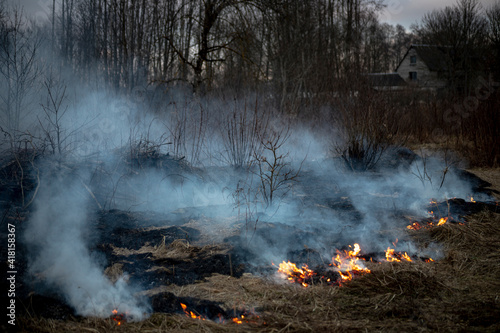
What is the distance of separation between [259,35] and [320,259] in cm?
921

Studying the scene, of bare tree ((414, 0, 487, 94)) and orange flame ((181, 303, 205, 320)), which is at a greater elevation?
bare tree ((414, 0, 487, 94))

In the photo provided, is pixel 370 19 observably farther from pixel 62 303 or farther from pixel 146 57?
pixel 62 303

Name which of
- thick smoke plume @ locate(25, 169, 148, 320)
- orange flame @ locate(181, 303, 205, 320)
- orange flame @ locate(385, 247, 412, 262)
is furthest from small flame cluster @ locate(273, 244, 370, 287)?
thick smoke plume @ locate(25, 169, 148, 320)

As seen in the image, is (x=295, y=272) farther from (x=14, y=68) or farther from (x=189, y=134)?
(x=14, y=68)

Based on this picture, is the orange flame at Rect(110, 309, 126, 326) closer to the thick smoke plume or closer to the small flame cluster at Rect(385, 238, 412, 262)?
the thick smoke plume

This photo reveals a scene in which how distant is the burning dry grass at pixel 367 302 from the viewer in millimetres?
2346

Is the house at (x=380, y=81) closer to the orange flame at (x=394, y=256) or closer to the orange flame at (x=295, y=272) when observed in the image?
the orange flame at (x=394, y=256)

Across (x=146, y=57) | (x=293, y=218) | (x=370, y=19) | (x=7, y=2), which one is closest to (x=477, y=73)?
(x=370, y=19)

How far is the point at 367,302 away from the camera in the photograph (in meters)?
2.69

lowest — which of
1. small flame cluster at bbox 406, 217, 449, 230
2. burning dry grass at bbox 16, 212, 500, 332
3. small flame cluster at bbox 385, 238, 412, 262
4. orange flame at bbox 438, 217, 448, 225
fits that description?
burning dry grass at bbox 16, 212, 500, 332

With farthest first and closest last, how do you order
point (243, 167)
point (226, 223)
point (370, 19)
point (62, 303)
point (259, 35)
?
point (370, 19)
point (259, 35)
point (243, 167)
point (226, 223)
point (62, 303)

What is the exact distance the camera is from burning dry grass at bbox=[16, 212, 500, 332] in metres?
2.35

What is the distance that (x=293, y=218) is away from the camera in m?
4.68

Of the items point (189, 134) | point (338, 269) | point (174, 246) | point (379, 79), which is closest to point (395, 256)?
point (338, 269)
